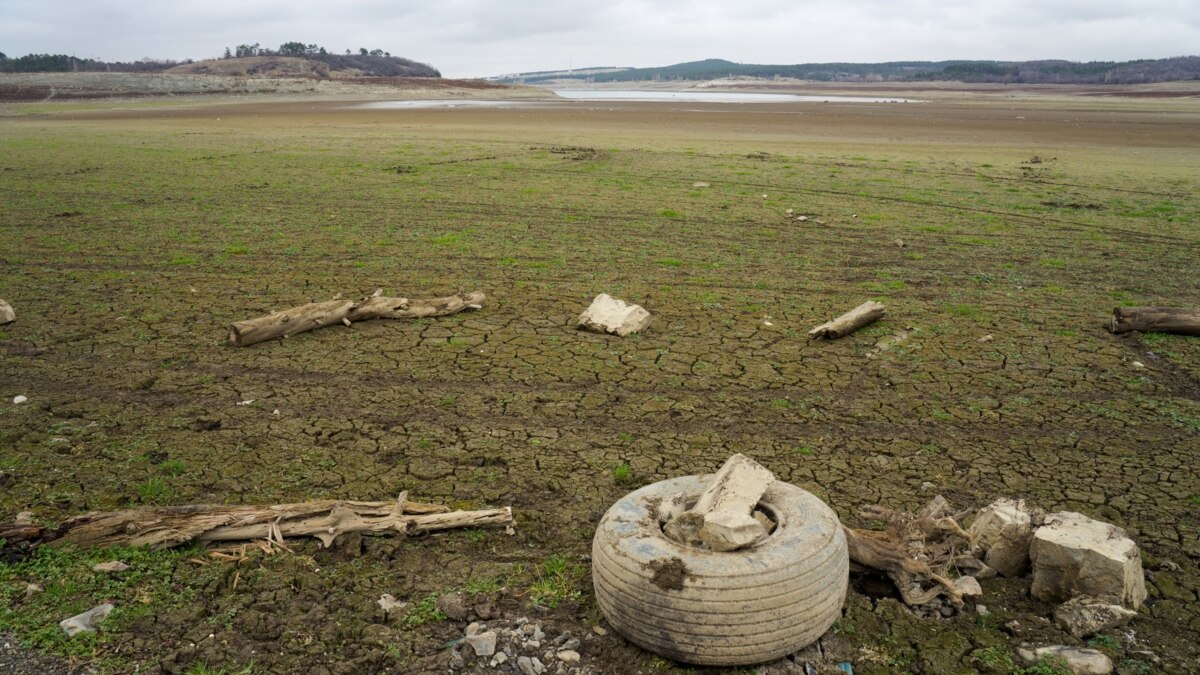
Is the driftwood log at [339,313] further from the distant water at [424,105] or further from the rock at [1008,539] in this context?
the distant water at [424,105]

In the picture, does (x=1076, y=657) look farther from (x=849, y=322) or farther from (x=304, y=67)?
(x=304, y=67)

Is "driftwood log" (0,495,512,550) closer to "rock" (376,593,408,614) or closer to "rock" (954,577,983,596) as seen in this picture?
"rock" (376,593,408,614)

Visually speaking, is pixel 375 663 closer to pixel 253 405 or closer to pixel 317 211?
pixel 253 405

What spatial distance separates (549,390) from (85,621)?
4.13m

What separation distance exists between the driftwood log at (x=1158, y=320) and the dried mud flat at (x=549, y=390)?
192mm

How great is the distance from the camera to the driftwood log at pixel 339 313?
8.72 metres

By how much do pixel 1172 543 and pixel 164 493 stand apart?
6605 mm

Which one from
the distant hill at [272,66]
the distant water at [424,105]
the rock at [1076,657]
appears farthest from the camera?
the distant hill at [272,66]

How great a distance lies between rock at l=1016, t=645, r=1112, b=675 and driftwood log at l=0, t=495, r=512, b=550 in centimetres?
300

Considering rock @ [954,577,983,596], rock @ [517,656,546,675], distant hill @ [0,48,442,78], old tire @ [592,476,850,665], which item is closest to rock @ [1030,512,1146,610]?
rock @ [954,577,983,596]

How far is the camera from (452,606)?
4.55 meters

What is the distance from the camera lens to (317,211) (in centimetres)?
1633

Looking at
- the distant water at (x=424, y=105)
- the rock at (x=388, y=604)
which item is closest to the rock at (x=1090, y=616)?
the rock at (x=388, y=604)

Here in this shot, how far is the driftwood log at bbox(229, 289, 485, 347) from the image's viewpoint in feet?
28.6
